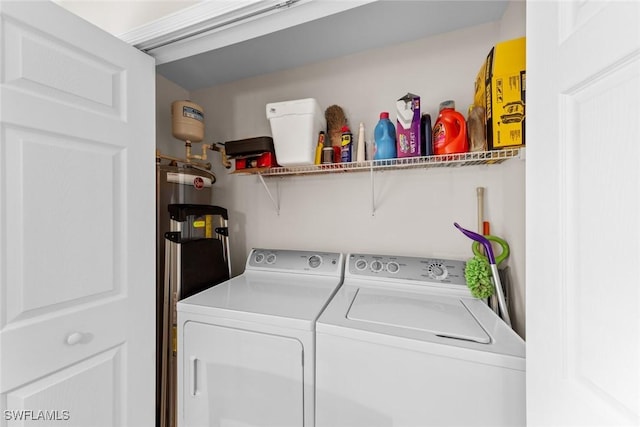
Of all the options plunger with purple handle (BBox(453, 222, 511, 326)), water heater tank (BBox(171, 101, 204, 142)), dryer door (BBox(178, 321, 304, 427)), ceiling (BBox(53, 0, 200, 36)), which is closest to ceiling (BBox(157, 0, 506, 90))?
water heater tank (BBox(171, 101, 204, 142))

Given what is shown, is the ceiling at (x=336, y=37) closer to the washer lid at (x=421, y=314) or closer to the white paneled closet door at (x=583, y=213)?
the white paneled closet door at (x=583, y=213)

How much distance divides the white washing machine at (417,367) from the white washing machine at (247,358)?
0.28 feet

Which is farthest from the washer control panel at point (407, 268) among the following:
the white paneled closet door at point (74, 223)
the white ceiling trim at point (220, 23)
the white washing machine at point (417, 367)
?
the white ceiling trim at point (220, 23)

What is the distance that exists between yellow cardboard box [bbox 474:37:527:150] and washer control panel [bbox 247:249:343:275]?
→ 3.64 feet

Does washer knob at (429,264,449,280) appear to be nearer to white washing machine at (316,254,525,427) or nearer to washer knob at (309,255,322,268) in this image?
white washing machine at (316,254,525,427)

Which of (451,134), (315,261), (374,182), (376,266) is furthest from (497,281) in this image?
(315,261)

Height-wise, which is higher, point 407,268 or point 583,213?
point 583,213

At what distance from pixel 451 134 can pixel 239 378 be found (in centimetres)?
160

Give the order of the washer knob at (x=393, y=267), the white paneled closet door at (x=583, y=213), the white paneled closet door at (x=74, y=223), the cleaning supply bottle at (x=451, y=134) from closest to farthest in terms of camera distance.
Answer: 1. the white paneled closet door at (x=583, y=213)
2. the white paneled closet door at (x=74, y=223)
3. the cleaning supply bottle at (x=451, y=134)
4. the washer knob at (x=393, y=267)

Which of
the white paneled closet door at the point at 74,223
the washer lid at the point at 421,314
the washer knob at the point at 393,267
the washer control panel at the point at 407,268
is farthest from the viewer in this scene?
the washer knob at the point at 393,267

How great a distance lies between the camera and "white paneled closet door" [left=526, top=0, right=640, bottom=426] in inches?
18.6

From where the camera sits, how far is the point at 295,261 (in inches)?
72.2

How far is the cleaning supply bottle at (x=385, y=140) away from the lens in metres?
1.54

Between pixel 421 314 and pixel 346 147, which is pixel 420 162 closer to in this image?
pixel 346 147
